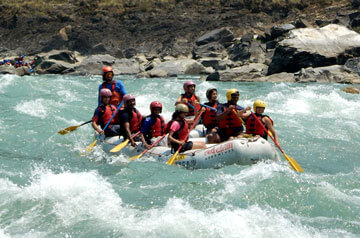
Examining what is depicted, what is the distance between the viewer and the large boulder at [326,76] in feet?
63.0

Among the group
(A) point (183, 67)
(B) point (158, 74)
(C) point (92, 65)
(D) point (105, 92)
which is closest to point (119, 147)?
(D) point (105, 92)

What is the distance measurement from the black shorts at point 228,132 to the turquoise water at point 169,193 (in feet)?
A: 2.91

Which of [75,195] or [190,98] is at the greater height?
[190,98]

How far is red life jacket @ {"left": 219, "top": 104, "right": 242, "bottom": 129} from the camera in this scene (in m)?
7.07

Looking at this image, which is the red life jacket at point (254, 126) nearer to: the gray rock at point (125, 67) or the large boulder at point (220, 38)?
the gray rock at point (125, 67)

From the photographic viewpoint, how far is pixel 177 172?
6.53 meters

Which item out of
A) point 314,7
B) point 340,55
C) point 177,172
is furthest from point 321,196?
point 314,7

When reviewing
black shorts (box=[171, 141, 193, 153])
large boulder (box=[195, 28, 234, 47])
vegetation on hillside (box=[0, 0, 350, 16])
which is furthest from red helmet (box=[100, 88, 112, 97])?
vegetation on hillside (box=[0, 0, 350, 16])

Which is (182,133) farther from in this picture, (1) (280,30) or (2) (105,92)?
(1) (280,30)

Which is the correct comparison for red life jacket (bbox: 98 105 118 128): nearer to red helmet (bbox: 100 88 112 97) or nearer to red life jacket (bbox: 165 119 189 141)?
red helmet (bbox: 100 88 112 97)

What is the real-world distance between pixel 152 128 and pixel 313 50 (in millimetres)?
16797

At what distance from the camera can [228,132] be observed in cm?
718

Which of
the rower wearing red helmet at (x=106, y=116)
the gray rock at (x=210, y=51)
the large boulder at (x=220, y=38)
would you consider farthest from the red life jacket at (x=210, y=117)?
the large boulder at (x=220, y=38)

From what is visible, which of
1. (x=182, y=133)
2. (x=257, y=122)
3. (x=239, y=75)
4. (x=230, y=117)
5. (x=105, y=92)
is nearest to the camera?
(x=257, y=122)
